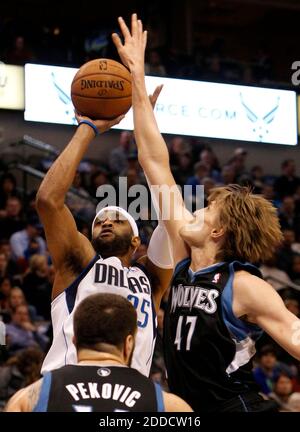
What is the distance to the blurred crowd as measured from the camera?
8.15 metres

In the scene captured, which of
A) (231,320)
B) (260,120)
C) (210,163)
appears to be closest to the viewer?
(231,320)

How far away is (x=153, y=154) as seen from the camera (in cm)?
394

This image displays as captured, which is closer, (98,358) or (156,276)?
(98,358)

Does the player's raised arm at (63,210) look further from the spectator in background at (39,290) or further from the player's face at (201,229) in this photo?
the spectator in background at (39,290)

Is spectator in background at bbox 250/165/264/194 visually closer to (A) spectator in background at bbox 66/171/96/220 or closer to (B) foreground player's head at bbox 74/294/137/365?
(A) spectator in background at bbox 66/171/96/220

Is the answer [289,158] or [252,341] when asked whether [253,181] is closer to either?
[289,158]

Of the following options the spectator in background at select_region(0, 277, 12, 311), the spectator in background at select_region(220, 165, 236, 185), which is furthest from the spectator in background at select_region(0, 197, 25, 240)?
the spectator in background at select_region(220, 165, 236, 185)

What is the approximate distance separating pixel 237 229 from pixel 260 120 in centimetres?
895

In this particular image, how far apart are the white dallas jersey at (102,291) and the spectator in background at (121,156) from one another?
297 inches

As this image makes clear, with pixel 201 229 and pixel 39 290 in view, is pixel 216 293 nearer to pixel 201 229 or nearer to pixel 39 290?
pixel 201 229

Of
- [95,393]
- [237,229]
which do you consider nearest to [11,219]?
[237,229]

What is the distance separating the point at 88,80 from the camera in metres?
4.34

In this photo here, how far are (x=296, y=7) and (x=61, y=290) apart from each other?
13.2 m

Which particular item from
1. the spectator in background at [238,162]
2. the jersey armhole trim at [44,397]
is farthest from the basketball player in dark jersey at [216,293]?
the spectator in background at [238,162]
